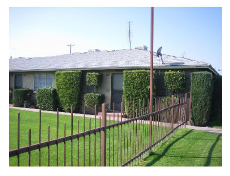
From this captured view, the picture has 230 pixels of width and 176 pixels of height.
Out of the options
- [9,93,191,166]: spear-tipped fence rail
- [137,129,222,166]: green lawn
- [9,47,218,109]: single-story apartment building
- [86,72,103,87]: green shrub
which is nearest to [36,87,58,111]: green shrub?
[9,47,218,109]: single-story apartment building

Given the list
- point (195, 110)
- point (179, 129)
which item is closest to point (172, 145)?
point (179, 129)

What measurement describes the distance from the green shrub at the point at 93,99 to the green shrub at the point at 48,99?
7.36 ft

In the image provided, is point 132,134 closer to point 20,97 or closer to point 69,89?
point 69,89

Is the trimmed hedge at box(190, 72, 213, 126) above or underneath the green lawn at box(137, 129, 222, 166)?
above

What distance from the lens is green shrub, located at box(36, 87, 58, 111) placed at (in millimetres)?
14078

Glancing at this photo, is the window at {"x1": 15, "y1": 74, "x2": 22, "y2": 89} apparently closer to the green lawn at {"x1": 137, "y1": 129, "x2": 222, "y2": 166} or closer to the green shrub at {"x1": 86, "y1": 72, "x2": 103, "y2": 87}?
the green shrub at {"x1": 86, "y1": 72, "x2": 103, "y2": 87}

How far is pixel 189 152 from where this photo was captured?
6.08 meters

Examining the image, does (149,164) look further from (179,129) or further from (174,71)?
(174,71)

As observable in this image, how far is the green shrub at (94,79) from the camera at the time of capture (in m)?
13.0

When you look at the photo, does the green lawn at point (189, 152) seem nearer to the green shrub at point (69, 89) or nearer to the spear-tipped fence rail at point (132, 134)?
the spear-tipped fence rail at point (132, 134)

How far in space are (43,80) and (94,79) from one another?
4968 millimetres

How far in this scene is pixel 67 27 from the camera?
25.3ft

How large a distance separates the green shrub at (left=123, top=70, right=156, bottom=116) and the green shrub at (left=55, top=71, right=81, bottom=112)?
3.39 meters

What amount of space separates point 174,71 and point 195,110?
2.10 m
